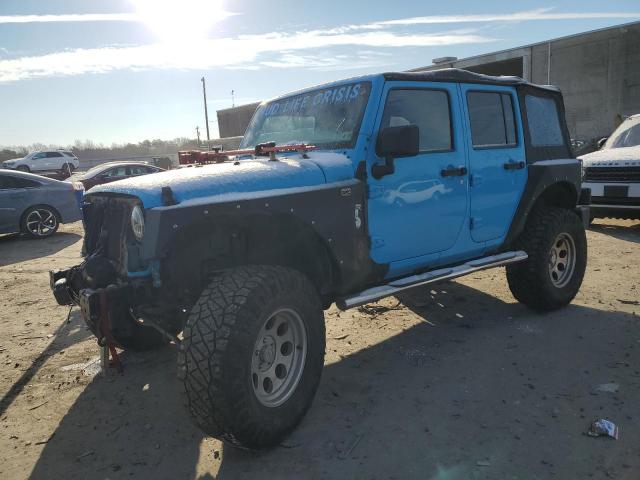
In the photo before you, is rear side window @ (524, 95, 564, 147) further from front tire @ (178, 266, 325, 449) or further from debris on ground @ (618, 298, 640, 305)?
front tire @ (178, 266, 325, 449)

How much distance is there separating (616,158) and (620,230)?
1.31m

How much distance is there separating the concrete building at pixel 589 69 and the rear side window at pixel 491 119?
60.7 ft

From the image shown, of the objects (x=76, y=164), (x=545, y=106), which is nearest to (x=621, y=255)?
(x=545, y=106)

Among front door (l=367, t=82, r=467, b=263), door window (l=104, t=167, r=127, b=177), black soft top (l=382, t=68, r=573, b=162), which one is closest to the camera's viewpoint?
front door (l=367, t=82, r=467, b=263)

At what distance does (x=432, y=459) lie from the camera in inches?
103

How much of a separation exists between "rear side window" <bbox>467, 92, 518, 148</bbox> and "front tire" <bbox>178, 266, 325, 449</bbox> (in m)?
2.15

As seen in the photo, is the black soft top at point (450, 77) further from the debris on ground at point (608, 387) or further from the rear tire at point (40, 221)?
the rear tire at point (40, 221)

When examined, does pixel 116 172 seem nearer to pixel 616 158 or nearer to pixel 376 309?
pixel 376 309

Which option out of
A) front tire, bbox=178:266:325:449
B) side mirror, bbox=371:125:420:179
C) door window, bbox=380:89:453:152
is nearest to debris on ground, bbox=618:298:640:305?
door window, bbox=380:89:453:152

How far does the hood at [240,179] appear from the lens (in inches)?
102

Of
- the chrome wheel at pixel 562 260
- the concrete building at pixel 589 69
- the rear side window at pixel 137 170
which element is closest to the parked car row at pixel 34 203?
the rear side window at pixel 137 170

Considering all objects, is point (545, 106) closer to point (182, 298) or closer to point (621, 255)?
point (621, 255)

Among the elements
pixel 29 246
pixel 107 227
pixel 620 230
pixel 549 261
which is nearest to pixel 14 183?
pixel 29 246

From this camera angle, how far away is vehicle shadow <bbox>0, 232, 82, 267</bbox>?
27.5 ft
